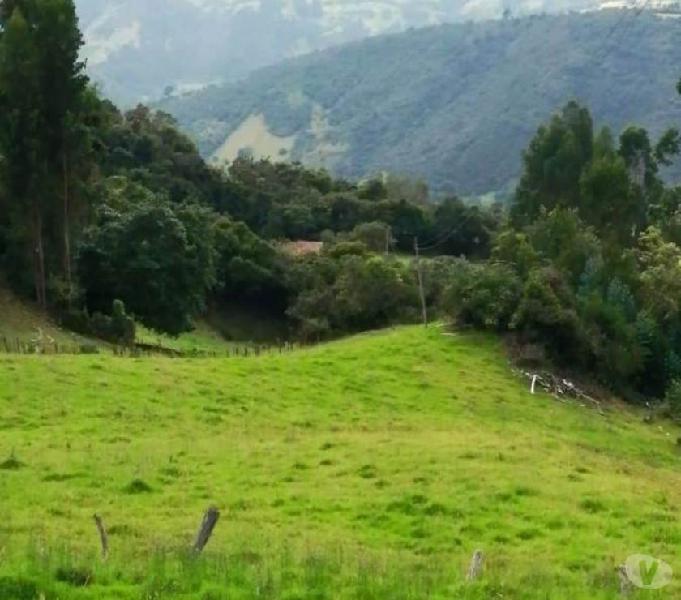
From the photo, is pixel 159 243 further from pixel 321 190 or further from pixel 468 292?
pixel 321 190

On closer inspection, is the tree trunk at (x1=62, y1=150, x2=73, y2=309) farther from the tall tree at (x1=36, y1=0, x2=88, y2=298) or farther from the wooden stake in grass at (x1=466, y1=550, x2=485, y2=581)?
the wooden stake in grass at (x1=466, y1=550, x2=485, y2=581)

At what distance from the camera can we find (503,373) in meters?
37.7

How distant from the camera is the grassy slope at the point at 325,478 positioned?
12734mm

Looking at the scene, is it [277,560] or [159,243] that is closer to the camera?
[277,560]

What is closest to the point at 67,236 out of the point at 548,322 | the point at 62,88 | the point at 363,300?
the point at 62,88

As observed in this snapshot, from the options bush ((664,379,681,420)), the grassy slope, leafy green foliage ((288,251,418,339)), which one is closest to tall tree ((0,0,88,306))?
the grassy slope

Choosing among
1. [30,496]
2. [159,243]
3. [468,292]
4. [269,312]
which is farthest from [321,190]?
[30,496]

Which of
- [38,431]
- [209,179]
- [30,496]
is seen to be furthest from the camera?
[209,179]

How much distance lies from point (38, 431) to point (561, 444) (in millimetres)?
13722

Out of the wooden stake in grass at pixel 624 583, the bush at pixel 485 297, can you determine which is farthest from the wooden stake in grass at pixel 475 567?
the bush at pixel 485 297

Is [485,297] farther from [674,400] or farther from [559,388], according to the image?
[674,400]

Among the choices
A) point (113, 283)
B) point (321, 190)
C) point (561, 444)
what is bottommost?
point (561, 444)

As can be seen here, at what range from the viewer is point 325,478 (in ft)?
68.9

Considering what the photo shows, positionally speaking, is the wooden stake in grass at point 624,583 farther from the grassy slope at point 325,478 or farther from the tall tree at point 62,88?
the tall tree at point 62,88
